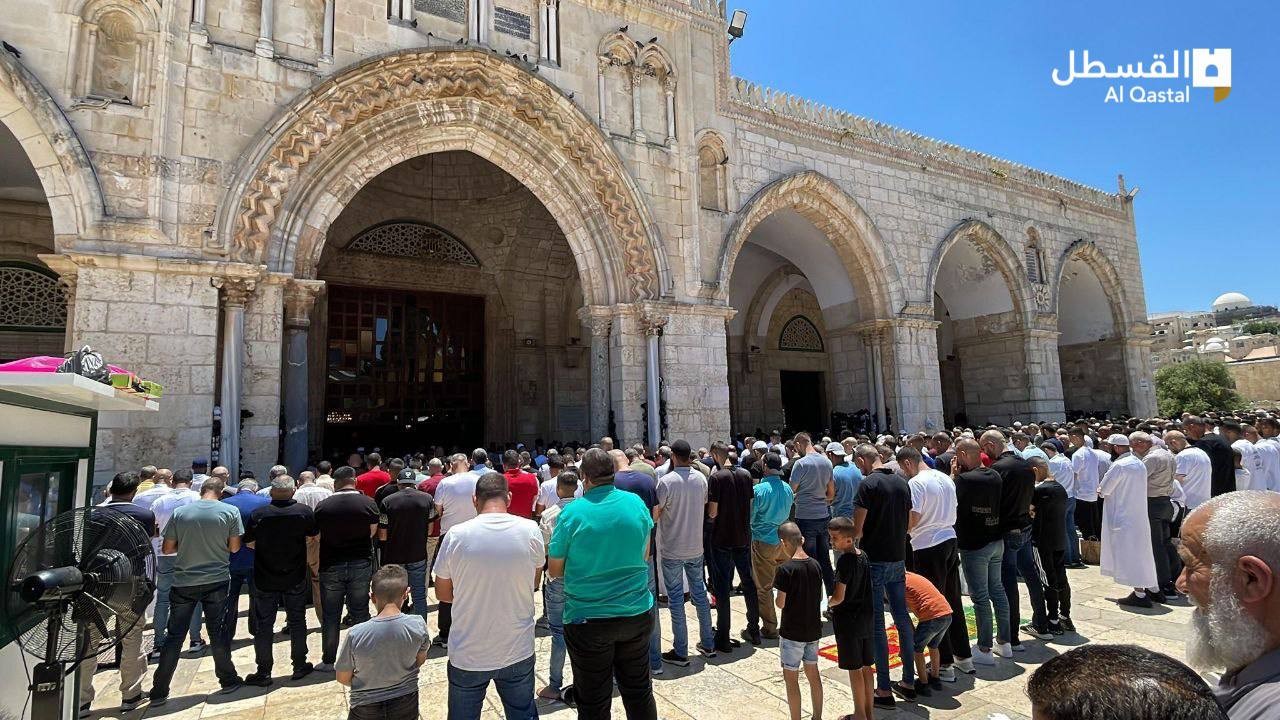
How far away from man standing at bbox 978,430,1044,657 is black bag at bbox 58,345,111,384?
519cm

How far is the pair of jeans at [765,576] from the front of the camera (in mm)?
4953

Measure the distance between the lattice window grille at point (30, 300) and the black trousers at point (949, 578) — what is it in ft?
42.6

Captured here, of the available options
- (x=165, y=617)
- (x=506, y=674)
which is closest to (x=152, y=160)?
(x=165, y=617)

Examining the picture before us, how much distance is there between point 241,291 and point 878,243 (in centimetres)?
1154

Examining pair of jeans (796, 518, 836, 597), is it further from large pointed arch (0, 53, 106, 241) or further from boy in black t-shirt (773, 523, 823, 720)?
large pointed arch (0, 53, 106, 241)

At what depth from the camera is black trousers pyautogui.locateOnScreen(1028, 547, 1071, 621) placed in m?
4.85

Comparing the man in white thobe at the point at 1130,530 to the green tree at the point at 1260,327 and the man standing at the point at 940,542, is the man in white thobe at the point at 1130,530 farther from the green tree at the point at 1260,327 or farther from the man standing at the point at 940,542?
the green tree at the point at 1260,327

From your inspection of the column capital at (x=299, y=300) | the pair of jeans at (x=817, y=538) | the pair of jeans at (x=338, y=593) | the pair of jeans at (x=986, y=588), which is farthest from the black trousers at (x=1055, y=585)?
the column capital at (x=299, y=300)

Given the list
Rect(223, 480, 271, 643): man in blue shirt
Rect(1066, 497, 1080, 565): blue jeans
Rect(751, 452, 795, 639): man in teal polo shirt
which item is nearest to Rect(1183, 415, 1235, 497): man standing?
Rect(1066, 497, 1080, 565): blue jeans

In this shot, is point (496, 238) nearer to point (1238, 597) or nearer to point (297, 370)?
point (297, 370)

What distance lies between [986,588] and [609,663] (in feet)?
9.63

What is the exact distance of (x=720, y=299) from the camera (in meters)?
11.1

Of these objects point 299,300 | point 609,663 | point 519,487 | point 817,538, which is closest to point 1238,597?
point 609,663

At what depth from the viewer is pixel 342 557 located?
4.28 meters
